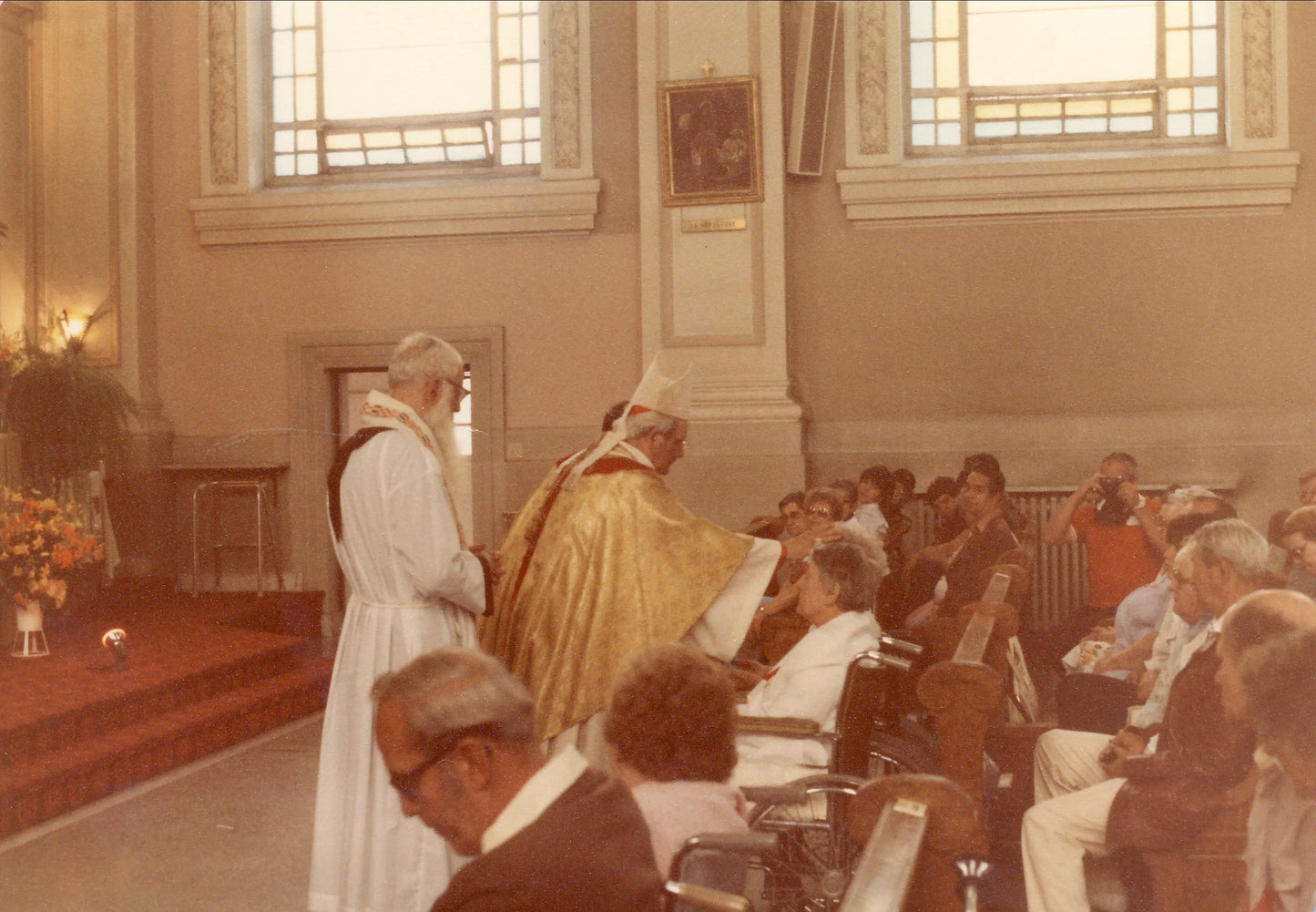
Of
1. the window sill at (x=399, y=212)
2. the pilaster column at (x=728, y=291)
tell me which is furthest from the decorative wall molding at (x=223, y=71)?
the pilaster column at (x=728, y=291)

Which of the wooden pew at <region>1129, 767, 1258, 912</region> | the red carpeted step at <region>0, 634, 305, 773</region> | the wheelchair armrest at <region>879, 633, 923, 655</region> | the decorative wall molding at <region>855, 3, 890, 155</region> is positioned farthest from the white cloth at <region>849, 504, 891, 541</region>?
the wooden pew at <region>1129, 767, 1258, 912</region>

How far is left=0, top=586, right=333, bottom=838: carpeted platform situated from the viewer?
17.5 ft

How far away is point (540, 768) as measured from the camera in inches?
67.8

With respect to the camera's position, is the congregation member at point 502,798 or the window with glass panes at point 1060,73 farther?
the window with glass panes at point 1060,73

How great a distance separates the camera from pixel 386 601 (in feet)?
11.9

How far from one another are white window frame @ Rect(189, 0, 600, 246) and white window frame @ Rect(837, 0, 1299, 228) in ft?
6.28

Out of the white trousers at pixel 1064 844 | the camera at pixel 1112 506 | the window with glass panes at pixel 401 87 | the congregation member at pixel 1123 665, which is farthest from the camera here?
the window with glass panes at pixel 401 87

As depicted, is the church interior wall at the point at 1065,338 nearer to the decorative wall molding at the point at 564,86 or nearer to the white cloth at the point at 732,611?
the decorative wall molding at the point at 564,86

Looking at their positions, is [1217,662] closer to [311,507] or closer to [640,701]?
[640,701]

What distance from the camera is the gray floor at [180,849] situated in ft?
14.0

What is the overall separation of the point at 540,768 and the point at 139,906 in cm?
303

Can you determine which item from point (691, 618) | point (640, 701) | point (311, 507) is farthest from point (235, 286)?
point (640, 701)

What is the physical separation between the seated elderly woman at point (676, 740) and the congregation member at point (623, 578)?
175cm

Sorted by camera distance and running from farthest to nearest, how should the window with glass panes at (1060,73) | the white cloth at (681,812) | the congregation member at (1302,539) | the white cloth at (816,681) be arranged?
the window with glass panes at (1060,73) < the congregation member at (1302,539) < the white cloth at (816,681) < the white cloth at (681,812)
